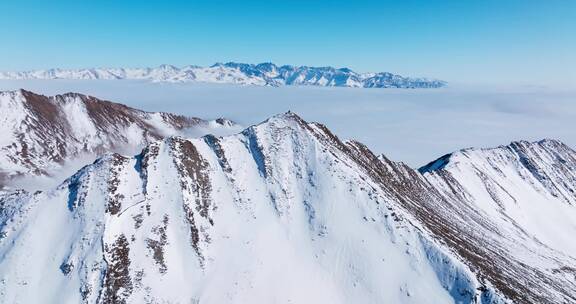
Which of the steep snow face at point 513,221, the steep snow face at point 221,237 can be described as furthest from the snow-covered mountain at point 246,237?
the steep snow face at point 513,221

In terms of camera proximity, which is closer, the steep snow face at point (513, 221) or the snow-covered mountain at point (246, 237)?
the snow-covered mountain at point (246, 237)

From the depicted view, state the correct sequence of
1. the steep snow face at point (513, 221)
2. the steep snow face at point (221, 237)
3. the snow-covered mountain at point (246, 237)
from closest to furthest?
the steep snow face at point (221, 237)
the snow-covered mountain at point (246, 237)
the steep snow face at point (513, 221)

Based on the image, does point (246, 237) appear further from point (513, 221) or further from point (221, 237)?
point (513, 221)

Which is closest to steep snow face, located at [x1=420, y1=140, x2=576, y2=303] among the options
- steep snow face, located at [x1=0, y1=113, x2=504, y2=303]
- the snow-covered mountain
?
the snow-covered mountain

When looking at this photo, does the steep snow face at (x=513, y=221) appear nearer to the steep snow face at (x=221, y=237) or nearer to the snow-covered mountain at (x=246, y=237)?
the snow-covered mountain at (x=246, y=237)

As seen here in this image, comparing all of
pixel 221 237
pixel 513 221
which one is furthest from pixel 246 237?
pixel 513 221

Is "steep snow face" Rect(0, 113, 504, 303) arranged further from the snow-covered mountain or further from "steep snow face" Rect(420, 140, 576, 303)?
"steep snow face" Rect(420, 140, 576, 303)
